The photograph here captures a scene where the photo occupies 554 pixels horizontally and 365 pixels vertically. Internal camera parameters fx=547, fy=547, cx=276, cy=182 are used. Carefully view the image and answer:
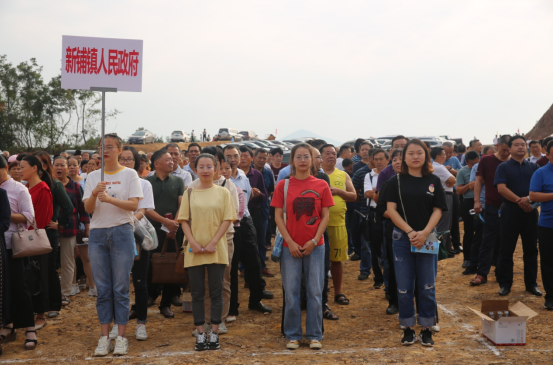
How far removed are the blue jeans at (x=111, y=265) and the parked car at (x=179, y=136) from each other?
54.2 m

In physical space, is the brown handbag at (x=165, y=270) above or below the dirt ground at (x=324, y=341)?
above

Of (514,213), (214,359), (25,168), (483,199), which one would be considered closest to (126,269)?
(214,359)

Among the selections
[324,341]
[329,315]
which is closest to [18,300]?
[324,341]

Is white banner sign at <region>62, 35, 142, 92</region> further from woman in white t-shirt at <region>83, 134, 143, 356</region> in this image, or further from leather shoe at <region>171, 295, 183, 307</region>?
leather shoe at <region>171, 295, 183, 307</region>

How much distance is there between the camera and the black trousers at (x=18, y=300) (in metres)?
5.57

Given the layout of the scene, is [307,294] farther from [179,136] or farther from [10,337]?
[179,136]

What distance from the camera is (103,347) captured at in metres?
5.29

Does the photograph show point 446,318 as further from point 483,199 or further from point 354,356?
point 483,199

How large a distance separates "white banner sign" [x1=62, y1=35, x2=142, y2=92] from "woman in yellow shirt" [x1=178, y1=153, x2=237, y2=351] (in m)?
1.14

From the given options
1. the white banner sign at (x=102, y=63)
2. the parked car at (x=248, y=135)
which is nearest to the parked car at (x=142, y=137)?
the parked car at (x=248, y=135)

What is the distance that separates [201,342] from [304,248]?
137 cm

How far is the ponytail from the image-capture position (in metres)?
6.23

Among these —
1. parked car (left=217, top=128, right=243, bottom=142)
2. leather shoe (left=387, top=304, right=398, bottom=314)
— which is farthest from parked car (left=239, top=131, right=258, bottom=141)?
leather shoe (left=387, top=304, right=398, bottom=314)

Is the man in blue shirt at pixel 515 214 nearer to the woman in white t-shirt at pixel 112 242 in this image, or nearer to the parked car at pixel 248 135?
the woman in white t-shirt at pixel 112 242
